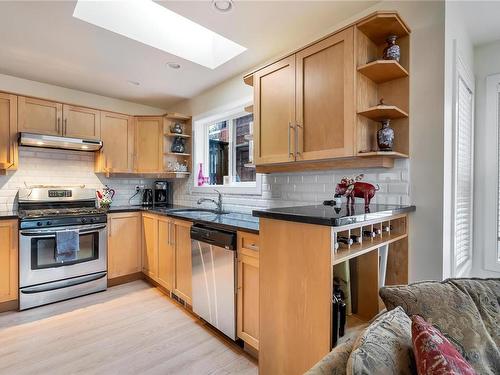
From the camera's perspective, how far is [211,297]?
221 cm

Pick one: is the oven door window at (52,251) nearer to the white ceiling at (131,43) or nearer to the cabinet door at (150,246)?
the cabinet door at (150,246)

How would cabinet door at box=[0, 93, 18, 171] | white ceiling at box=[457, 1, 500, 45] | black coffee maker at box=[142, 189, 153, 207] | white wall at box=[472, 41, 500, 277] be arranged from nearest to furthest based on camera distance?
white ceiling at box=[457, 1, 500, 45], white wall at box=[472, 41, 500, 277], cabinet door at box=[0, 93, 18, 171], black coffee maker at box=[142, 189, 153, 207]

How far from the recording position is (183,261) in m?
2.65

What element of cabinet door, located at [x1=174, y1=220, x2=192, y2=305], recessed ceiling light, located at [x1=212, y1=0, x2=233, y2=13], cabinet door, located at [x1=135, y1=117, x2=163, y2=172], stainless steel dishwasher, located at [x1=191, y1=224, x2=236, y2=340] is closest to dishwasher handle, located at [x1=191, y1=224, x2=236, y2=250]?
stainless steel dishwasher, located at [x1=191, y1=224, x2=236, y2=340]

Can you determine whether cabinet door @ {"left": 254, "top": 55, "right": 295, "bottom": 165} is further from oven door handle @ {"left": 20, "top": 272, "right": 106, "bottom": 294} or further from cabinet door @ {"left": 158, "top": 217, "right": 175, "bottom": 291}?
oven door handle @ {"left": 20, "top": 272, "right": 106, "bottom": 294}

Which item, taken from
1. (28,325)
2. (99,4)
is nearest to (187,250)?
(28,325)

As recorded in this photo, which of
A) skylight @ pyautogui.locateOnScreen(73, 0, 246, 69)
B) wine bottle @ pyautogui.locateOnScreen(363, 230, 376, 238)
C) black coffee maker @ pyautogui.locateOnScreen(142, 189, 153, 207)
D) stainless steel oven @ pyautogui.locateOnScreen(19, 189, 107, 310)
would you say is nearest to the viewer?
wine bottle @ pyautogui.locateOnScreen(363, 230, 376, 238)

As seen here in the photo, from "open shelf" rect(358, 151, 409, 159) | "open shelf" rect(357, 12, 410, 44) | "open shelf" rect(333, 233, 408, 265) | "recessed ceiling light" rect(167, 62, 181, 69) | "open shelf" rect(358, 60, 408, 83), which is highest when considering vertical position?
"recessed ceiling light" rect(167, 62, 181, 69)

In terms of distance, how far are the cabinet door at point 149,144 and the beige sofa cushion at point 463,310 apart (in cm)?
335

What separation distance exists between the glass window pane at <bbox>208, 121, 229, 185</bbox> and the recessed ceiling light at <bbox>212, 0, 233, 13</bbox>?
159cm

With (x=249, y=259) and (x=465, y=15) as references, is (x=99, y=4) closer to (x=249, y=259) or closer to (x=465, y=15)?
(x=249, y=259)

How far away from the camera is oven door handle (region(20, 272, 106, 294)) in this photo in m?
2.69

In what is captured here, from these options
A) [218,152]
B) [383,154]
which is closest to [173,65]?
[218,152]

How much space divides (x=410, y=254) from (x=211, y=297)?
151cm
